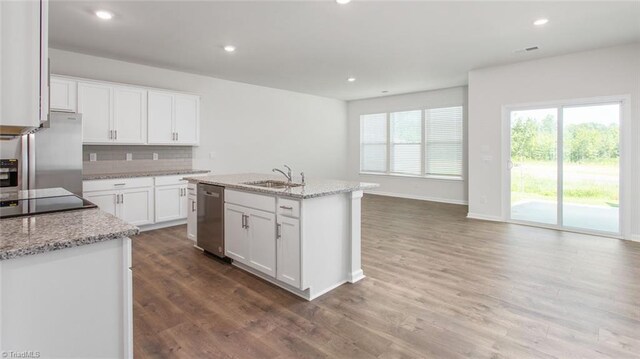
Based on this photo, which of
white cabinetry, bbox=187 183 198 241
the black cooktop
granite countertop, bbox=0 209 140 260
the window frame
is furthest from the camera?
the window frame

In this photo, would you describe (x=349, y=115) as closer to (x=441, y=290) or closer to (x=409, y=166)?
(x=409, y=166)

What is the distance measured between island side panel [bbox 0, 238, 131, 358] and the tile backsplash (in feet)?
13.6

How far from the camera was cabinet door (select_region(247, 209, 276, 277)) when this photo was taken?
2.97 meters

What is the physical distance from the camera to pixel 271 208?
2.95 m

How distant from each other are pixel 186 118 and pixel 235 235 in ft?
9.94

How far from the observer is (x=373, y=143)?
29.9ft

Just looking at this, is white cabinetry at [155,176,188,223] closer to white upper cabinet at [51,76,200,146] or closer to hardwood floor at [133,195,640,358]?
white upper cabinet at [51,76,200,146]

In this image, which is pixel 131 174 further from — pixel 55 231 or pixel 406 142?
pixel 406 142

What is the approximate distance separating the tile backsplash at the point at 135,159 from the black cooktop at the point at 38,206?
3.00 metres

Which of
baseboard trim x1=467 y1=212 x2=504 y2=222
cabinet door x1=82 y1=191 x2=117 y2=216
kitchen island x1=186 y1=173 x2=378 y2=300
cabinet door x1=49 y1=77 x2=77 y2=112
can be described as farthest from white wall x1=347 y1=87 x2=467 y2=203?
cabinet door x1=49 y1=77 x2=77 y2=112

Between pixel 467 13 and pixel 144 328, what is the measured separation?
409 centimetres

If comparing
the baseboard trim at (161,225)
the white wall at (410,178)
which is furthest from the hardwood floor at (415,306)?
the white wall at (410,178)

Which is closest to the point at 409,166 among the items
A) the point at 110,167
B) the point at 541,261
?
the point at 541,261

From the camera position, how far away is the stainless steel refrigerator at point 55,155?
12.7 feet
